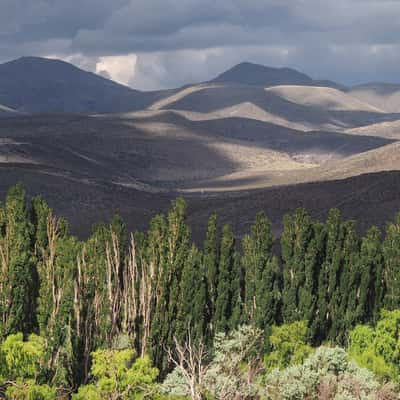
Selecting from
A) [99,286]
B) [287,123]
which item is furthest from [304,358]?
[287,123]

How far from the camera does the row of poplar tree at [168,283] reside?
77.3ft

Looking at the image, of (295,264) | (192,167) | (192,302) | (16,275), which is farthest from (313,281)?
(192,167)

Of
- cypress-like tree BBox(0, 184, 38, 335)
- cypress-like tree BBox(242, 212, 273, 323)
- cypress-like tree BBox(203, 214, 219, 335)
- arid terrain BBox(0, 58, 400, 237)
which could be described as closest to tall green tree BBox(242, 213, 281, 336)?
cypress-like tree BBox(242, 212, 273, 323)

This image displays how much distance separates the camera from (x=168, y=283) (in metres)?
27.3

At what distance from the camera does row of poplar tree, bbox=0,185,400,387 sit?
23.6 m

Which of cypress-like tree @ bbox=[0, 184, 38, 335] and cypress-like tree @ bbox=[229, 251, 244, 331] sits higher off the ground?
cypress-like tree @ bbox=[0, 184, 38, 335]

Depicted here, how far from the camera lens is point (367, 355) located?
2533 centimetres

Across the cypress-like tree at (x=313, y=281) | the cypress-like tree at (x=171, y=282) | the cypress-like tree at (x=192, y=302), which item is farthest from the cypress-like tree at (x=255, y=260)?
the cypress-like tree at (x=171, y=282)

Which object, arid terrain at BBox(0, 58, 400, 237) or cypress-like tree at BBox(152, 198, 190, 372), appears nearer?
cypress-like tree at BBox(152, 198, 190, 372)

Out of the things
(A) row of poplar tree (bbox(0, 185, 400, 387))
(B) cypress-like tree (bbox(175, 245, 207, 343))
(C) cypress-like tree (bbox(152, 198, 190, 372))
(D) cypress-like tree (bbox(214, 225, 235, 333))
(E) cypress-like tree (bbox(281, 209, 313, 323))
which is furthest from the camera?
(E) cypress-like tree (bbox(281, 209, 313, 323))

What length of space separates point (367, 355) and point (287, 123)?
562ft

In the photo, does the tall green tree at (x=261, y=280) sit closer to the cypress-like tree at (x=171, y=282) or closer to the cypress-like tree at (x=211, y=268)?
the cypress-like tree at (x=211, y=268)

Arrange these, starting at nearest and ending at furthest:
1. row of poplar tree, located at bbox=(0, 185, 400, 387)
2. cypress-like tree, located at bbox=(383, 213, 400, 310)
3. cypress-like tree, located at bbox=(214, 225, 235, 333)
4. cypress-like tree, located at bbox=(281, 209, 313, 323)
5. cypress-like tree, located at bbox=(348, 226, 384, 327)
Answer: row of poplar tree, located at bbox=(0, 185, 400, 387)
cypress-like tree, located at bbox=(214, 225, 235, 333)
cypress-like tree, located at bbox=(281, 209, 313, 323)
cypress-like tree, located at bbox=(348, 226, 384, 327)
cypress-like tree, located at bbox=(383, 213, 400, 310)

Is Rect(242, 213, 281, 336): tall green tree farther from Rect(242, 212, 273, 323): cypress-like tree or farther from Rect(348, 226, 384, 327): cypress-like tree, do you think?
Rect(348, 226, 384, 327): cypress-like tree
